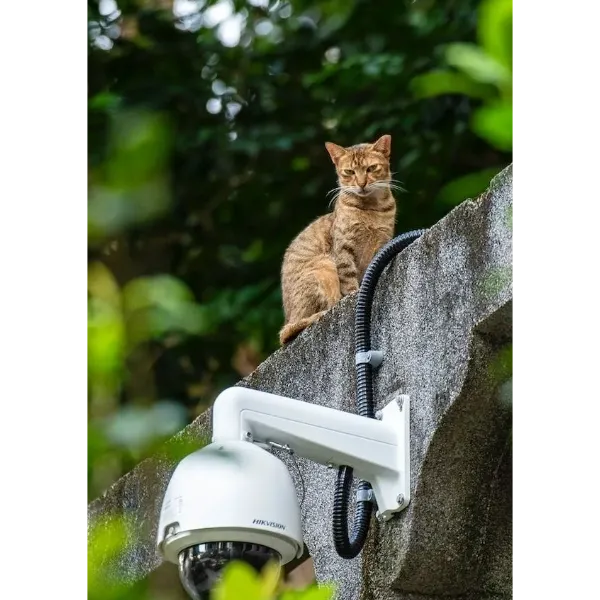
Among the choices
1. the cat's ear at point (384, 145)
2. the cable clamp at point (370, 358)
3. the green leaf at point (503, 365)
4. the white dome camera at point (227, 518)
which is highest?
the cat's ear at point (384, 145)

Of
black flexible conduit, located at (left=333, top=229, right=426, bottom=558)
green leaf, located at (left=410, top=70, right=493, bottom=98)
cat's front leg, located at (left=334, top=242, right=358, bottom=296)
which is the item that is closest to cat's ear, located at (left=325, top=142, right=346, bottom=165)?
cat's front leg, located at (left=334, top=242, right=358, bottom=296)

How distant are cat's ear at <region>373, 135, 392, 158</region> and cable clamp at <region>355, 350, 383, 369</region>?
1.90 m

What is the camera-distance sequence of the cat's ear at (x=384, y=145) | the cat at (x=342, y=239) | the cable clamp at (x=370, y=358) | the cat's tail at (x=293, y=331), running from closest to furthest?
the cable clamp at (x=370, y=358), the cat's tail at (x=293, y=331), the cat at (x=342, y=239), the cat's ear at (x=384, y=145)

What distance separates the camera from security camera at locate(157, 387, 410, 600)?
179 cm

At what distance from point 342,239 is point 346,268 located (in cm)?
16

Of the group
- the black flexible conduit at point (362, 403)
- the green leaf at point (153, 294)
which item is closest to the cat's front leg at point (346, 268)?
the black flexible conduit at point (362, 403)

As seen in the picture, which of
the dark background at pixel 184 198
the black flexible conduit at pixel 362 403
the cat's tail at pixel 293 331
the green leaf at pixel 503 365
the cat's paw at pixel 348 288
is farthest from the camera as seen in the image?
the cat's paw at pixel 348 288

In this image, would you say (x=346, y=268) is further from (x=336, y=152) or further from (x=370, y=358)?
(x=370, y=358)

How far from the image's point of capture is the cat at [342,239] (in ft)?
12.7

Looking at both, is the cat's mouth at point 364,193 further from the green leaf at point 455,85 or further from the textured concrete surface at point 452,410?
the green leaf at point 455,85

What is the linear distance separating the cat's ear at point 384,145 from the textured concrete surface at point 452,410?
6.09 ft

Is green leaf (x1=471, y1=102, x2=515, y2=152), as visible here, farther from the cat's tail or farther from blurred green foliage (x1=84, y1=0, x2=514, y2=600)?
the cat's tail

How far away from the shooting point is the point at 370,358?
2.66 m

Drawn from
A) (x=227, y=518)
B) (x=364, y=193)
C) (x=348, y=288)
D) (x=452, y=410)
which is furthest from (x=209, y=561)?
(x=364, y=193)
